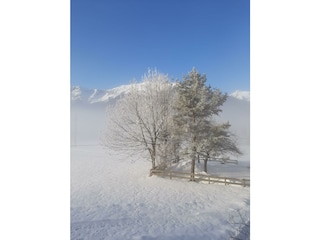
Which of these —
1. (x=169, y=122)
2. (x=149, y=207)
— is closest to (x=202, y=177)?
(x=169, y=122)

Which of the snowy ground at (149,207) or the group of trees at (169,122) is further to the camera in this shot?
the group of trees at (169,122)

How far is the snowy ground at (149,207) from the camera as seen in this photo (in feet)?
5.89

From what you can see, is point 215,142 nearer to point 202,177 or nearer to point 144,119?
point 202,177

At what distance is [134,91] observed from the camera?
4.48 m

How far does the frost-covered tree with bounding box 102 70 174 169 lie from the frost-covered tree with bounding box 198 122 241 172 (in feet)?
2.49

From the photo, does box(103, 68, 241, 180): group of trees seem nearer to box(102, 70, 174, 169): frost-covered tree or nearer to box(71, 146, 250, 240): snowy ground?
box(102, 70, 174, 169): frost-covered tree

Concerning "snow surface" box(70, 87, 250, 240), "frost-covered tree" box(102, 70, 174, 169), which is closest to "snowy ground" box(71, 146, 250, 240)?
"snow surface" box(70, 87, 250, 240)

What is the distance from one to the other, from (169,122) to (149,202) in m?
1.82

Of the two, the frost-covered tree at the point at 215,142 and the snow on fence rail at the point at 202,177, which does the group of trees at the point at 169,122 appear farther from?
the snow on fence rail at the point at 202,177

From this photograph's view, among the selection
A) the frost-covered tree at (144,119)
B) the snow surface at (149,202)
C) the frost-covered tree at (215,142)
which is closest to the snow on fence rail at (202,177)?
the snow surface at (149,202)
